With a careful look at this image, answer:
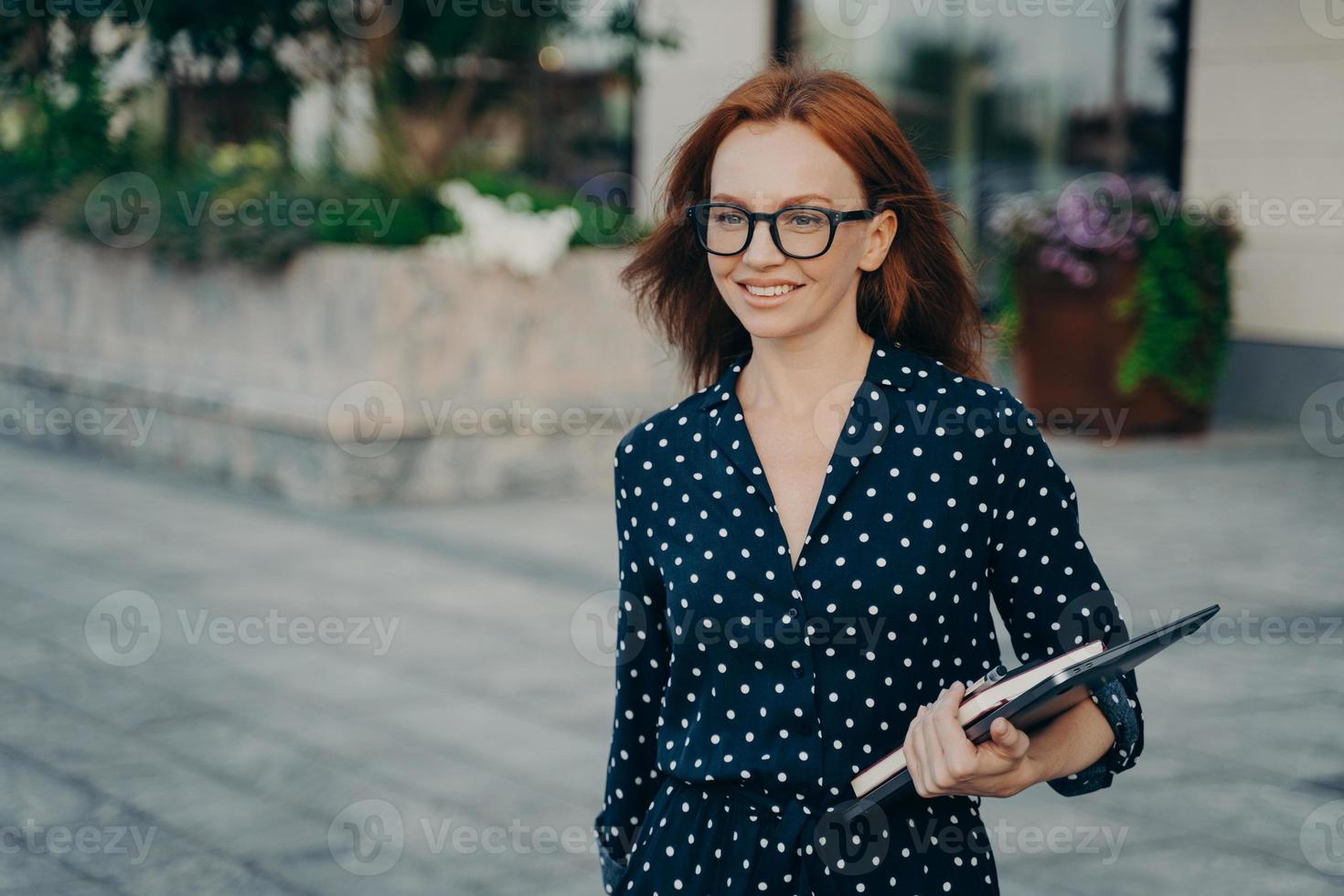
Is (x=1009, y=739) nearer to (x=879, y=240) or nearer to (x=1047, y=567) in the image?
(x=1047, y=567)

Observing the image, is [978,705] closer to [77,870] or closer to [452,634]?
[77,870]

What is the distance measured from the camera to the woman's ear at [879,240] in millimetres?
2113

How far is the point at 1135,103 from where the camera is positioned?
1242 centimetres

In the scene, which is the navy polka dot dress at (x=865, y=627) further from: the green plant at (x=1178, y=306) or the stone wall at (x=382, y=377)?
the green plant at (x=1178, y=306)

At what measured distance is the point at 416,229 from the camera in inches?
340

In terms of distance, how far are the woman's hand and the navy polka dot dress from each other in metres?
0.22

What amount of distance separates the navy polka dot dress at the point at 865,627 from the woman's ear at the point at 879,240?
149 millimetres

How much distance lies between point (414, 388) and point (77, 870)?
15.6 feet

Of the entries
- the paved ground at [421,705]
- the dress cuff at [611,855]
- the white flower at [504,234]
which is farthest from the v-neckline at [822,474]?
the white flower at [504,234]

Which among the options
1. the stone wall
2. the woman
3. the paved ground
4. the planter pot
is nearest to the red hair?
the woman

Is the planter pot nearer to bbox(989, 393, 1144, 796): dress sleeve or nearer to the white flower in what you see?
the white flower

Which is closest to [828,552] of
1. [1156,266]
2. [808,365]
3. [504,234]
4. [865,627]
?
[865,627]

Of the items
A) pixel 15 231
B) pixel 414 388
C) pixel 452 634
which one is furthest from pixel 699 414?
pixel 15 231

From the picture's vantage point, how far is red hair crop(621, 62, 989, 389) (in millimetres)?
2045
